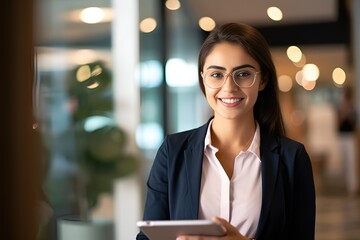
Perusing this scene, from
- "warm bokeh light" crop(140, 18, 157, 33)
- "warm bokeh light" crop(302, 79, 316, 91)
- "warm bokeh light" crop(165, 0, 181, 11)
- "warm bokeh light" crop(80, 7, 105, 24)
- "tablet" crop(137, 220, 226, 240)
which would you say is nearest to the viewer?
"tablet" crop(137, 220, 226, 240)

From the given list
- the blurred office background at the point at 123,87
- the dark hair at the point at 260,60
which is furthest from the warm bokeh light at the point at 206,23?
the dark hair at the point at 260,60

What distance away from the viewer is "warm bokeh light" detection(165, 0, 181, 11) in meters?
6.45

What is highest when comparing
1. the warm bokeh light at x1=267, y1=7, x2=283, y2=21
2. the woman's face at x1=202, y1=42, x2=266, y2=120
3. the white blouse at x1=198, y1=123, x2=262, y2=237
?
the warm bokeh light at x1=267, y1=7, x2=283, y2=21

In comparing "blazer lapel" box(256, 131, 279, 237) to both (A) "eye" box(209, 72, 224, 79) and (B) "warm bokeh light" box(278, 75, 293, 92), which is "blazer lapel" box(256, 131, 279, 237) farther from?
(B) "warm bokeh light" box(278, 75, 293, 92)

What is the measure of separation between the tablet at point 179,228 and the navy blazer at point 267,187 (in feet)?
0.46

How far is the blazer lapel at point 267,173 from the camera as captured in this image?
5.11 ft

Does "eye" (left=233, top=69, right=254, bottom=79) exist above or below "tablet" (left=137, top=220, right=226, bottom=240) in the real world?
above

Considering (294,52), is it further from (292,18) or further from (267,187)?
(267,187)

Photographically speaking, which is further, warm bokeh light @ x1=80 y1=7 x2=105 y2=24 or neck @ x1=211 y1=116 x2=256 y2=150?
warm bokeh light @ x1=80 y1=7 x2=105 y2=24

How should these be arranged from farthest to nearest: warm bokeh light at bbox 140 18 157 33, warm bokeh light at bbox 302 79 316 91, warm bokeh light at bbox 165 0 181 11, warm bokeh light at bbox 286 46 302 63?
warm bokeh light at bbox 302 79 316 91 → warm bokeh light at bbox 286 46 302 63 → warm bokeh light at bbox 165 0 181 11 → warm bokeh light at bbox 140 18 157 33

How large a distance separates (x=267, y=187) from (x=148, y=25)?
417cm

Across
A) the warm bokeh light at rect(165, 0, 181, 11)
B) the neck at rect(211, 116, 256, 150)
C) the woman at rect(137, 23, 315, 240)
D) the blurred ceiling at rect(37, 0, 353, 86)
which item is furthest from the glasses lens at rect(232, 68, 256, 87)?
the warm bokeh light at rect(165, 0, 181, 11)

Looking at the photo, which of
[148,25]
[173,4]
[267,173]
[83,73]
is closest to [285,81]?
[173,4]

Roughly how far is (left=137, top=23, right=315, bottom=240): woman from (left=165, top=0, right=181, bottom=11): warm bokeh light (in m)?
4.88
